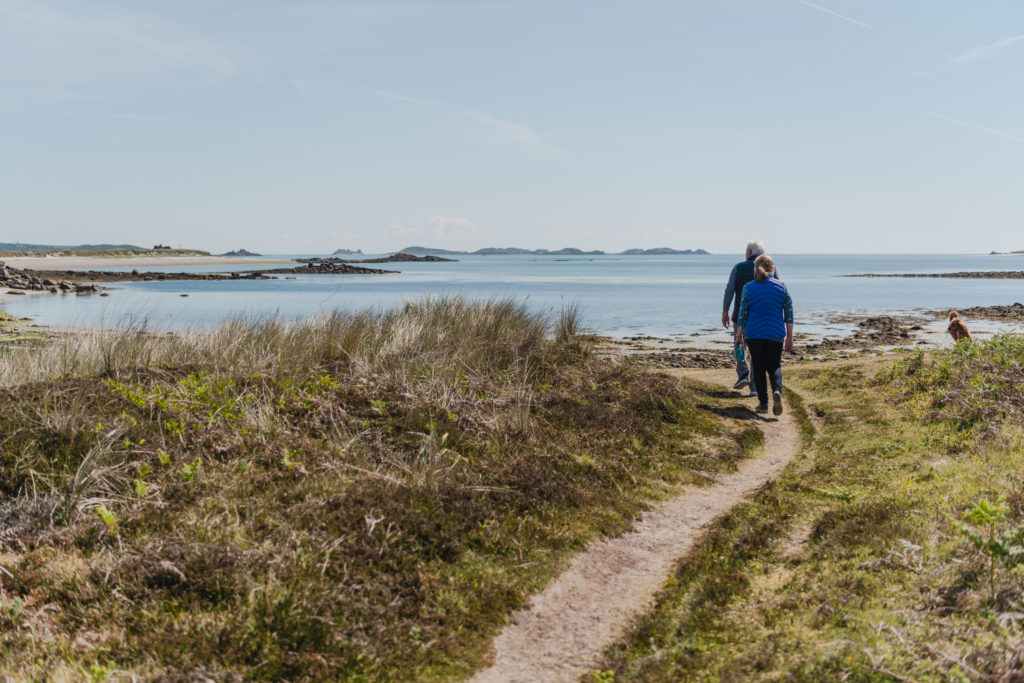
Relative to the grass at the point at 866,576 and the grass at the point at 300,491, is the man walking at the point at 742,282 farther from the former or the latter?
the grass at the point at 866,576

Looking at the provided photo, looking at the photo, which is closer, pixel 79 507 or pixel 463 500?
pixel 79 507

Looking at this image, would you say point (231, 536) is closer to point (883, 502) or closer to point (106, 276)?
point (883, 502)

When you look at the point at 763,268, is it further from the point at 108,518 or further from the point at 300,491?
the point at 108,518

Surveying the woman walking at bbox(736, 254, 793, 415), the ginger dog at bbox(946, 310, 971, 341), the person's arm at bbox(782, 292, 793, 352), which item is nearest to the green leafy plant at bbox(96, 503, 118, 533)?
the woman walking at bbox(736, 254, 793, 415)

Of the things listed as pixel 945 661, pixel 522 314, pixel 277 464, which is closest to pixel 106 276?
pixel 522 314

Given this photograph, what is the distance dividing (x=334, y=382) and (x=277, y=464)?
2.00m

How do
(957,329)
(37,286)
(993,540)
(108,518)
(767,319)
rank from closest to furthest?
(993,540) < (108,518) < (767,319) < (957,329) < (37,286)

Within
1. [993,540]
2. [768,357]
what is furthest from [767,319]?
[993,540]

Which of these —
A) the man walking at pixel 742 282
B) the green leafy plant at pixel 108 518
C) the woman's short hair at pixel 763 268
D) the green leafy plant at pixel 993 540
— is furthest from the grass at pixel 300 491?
the green leafy plant at pixel 993 540

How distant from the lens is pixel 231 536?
17.0ft

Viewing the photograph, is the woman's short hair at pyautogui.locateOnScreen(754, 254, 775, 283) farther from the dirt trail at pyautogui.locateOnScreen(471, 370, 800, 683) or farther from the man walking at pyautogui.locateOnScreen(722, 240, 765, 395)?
the dirt trail at pyautogui.locateOnScreen(471, 370, 800, 683)

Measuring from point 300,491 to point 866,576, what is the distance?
4381 mm

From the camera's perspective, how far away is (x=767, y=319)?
1051 centimetres

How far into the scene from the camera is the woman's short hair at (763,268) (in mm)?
10453
